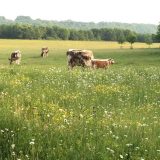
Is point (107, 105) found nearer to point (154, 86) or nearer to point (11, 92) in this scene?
point (11, 92)

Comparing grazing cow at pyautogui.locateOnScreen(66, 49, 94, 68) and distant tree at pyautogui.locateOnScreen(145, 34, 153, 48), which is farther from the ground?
grazing cow at pyautogui.locateOnScreen(66, 49, 94, 68)

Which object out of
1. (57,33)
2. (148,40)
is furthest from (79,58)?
(57,33)

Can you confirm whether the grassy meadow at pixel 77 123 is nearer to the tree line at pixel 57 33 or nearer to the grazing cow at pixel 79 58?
the grazing cow at pixel 79 58

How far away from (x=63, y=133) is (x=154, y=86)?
26.9 ft

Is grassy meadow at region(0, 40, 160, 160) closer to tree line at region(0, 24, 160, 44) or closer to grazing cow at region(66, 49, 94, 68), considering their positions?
grazing cow at region(66, 49, 94, 68)

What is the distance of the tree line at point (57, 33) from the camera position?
155 metres

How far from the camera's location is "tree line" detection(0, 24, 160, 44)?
6093 inches

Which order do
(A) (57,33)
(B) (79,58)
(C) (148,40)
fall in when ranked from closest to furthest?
(B) (79,58)
(C) (148,40)
(A) (57,33)

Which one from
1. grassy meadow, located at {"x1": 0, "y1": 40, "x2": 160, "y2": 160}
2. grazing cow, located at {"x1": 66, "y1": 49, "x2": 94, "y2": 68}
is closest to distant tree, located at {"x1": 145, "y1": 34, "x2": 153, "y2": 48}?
grazing cow, located at {"x1": 66, "y1": 49, "x2": 94, "y2": 68}

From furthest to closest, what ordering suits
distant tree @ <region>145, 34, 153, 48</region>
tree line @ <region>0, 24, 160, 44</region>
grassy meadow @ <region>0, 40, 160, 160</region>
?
tree line @ <region>0, 24, 160, 44</region> → distant tree @ <region>145, 34, 153, 48</region> → grassy meadow @ <region>0, 40, 160, 160</region>

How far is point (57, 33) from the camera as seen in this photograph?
163 m

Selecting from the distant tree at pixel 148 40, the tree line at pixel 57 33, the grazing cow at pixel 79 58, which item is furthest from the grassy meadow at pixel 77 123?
the tree line at pixel 57 33

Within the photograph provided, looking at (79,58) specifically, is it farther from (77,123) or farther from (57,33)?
(57,33)

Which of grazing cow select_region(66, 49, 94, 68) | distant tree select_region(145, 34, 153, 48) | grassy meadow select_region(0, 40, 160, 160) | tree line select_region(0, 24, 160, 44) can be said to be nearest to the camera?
grassy meadow select_region(0, 40, 160, 160)
